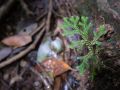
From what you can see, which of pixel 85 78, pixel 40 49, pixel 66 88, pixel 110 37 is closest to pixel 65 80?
pixel 66 88

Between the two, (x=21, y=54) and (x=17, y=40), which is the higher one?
(x=17, y=40)

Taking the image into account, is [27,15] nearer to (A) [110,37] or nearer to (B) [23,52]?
(B) [23,52]

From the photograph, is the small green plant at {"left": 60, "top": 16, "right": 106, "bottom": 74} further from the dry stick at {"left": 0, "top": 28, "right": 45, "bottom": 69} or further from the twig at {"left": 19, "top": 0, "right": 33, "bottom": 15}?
the twig at {"left": 19, "top": 0, "right": 33, "bottom": 15}

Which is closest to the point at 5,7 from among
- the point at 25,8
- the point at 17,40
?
the point at 25,8

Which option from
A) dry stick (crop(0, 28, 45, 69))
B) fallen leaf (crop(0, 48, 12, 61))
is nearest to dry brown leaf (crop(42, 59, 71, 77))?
dry stick (crop(0, 28, 45, 69))

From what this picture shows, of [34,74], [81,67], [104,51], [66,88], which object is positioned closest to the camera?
[81,67]

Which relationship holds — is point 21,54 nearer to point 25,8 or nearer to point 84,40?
point 25,8
